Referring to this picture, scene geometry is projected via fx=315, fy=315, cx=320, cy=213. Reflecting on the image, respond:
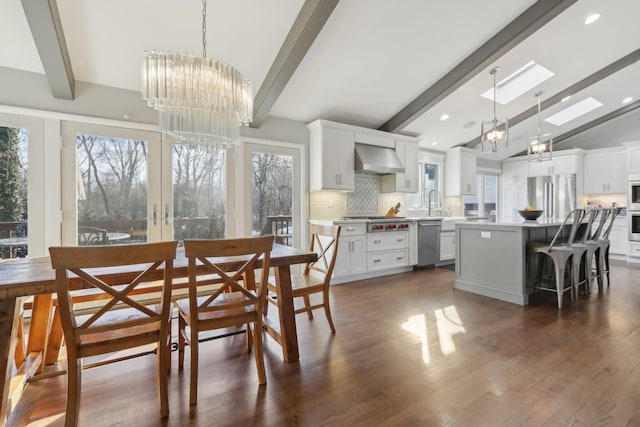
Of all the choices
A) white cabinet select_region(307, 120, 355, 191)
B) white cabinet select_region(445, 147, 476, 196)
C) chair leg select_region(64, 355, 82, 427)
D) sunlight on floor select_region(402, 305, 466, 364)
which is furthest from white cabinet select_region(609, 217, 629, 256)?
chair leg select_region(64, 355, 82, 427)

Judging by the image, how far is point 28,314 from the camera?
10.0 feet

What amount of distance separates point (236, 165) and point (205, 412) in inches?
119

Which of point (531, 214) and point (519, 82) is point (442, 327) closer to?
point (531, 214)

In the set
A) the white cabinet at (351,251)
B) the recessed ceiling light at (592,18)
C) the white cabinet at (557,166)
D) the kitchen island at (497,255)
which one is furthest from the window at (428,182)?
the recessed ceiling light at (592,18)

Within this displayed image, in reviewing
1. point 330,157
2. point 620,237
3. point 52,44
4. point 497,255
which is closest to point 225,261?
point 52,44

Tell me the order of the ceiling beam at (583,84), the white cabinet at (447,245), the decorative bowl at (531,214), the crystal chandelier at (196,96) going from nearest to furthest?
the crystal chandelier at (196,96), the decorative bowl at (531,214), the ceiling beam at (583,84), the white cabinet at (447,245)

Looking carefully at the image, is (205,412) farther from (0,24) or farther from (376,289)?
(0,24)

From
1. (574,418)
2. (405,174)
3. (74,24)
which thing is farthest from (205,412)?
(405,174)

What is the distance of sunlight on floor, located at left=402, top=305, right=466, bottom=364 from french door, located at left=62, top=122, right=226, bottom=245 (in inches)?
100

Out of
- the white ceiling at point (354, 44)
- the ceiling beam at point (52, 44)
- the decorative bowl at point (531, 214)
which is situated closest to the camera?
the ceiling beam at point (52, 44)

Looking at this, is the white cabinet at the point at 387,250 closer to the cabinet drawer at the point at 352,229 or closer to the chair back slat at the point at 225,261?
the cabinet drawer at the point at 352,229

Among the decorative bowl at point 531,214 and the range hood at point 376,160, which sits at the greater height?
the range hood at point 376,160

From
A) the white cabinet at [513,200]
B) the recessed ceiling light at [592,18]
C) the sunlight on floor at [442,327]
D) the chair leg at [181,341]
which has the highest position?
the recessed ceiling light at [592,18]

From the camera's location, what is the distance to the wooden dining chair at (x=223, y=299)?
170 centimetres
